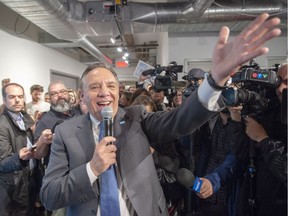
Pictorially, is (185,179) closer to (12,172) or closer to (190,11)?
(12,172)

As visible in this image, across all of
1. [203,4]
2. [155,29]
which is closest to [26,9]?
[155,29]

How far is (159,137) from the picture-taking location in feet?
3.47

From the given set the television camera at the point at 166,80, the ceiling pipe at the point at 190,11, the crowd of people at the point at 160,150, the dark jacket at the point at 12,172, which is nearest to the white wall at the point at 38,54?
the ceiling pipe at the point at 190,11

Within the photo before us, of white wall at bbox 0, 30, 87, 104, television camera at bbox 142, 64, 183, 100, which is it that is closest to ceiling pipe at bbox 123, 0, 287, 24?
television camera at bbox 142, 64, 183, 100

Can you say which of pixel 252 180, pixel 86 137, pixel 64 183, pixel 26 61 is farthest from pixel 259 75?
pixel 26 61

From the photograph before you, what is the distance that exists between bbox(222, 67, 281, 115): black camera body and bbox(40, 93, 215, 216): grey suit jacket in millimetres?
271

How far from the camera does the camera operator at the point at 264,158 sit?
3.46 ft

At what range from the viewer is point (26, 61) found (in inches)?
184

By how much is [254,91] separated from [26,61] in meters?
4.55

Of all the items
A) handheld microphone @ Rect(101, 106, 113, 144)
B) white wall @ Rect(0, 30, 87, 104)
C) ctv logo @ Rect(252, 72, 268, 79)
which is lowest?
handheld microphone @ Rect(101, 106, 113, 144)

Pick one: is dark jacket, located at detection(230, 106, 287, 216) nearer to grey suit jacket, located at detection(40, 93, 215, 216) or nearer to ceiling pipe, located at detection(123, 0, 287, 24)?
grey suit jacket, located at detection(40, 93, 215, 216)

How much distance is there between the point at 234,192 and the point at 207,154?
0.34m

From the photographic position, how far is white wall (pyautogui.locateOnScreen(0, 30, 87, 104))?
3.97 meters

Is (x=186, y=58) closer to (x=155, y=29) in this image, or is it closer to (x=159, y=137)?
(x=155, y=29)
